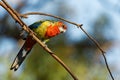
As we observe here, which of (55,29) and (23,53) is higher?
(55,29)

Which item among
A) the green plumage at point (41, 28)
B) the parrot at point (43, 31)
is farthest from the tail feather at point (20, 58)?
the green plumage at point (41, 28)

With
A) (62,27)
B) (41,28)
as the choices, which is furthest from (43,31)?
(62,27)

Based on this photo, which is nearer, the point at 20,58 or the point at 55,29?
the point at 20,58

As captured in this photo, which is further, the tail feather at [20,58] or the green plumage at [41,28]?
the green plumage at [41,28]

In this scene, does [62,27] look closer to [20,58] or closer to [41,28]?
[41,28]

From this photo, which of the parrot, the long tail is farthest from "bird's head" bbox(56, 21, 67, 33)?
the long tail

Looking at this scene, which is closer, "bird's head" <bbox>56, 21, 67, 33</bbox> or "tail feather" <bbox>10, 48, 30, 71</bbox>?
"tail feather" <bbox>10, 48, 30, 71</bbox>

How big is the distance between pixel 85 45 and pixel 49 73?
52.3 inches

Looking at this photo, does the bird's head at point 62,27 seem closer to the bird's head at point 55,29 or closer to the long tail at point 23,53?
the bird's head at point 55,29

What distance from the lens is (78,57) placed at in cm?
628

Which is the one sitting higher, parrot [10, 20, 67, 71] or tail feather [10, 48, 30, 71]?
parrot [10, 20, 67, 71]

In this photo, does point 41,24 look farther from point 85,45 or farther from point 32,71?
point 85,45

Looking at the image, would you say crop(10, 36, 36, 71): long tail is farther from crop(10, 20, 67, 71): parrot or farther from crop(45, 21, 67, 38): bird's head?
crop(45, 21, 67, 38): bird's head

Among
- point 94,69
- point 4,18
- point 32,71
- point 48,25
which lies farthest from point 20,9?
point 48,25
